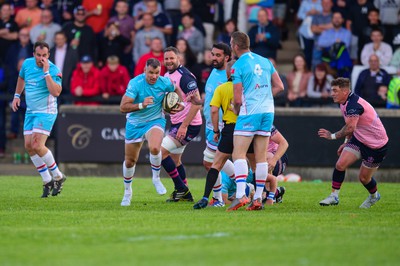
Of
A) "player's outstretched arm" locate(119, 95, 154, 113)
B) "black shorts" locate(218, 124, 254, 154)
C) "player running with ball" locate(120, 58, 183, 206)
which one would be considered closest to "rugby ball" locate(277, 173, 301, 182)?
"player running with ball" locate(120, 58, 183, 206)

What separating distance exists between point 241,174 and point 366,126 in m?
2.25

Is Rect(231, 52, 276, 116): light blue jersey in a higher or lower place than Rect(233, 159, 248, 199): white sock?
higher

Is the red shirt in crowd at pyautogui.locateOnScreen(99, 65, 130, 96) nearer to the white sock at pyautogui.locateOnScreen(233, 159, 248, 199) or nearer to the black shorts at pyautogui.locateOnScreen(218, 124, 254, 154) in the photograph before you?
the black shorts at pyautogui.locateOnScreen(218, 124, 254, 154)

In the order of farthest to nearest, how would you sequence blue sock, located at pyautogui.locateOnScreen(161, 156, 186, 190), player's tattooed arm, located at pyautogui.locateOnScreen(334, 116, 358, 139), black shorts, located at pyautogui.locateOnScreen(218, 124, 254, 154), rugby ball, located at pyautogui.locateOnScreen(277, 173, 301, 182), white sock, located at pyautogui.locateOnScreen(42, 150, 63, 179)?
rugby ball, located at pyautogui.locateOnScreen(277, 173, 301, 182) → white sock, located at pyautogui.locateOnScreen(42, 150, 63, 179) → blue sock, located at pyautogui.locateOnScreen(161, 156, 186, 190) → player's tattooed arm, located at pyautogui.locateOnScreen(334, 116, 358, 139) → black shorts, located at pyautogui.locateOnScreen(218, 124, 254, 154)

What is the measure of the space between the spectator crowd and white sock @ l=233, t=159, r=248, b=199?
29.2 ft

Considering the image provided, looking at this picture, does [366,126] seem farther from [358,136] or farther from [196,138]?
[196,138]

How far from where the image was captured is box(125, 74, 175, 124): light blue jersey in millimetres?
14695

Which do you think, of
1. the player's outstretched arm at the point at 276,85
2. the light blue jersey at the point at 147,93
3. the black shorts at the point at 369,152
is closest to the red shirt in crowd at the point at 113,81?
the light blue jersey at the point at 147,93

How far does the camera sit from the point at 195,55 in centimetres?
2348

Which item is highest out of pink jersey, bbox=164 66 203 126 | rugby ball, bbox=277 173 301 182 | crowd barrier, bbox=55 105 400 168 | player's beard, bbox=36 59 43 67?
player's beard, bbox=36 59 43 67

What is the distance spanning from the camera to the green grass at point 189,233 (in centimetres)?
920

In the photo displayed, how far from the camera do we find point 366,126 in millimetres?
14594

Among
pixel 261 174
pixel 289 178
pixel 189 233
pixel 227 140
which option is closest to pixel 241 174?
pixel 261 174

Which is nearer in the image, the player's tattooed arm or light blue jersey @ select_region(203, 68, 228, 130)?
the player's tattooed arm
